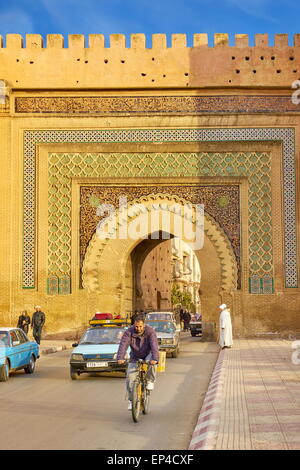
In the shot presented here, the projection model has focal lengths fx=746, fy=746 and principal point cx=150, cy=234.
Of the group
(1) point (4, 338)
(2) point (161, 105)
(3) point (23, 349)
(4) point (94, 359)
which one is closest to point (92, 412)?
(4) point (94, 359)

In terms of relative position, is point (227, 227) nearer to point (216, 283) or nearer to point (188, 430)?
point (216, 283)

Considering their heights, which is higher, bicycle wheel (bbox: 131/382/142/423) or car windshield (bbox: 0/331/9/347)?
car windshield (bbox: 0/331/9/347)

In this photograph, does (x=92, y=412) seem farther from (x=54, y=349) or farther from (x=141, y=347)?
(x=54, y=349)

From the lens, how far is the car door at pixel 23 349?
40.1 ft

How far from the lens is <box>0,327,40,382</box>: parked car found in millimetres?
11367

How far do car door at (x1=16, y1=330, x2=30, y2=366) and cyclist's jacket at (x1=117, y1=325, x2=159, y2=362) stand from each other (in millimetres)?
4670

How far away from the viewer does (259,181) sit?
20.9 m

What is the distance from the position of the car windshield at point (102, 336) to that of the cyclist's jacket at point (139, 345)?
13.7ft

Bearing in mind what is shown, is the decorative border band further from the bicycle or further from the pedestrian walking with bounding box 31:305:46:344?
the bicycle

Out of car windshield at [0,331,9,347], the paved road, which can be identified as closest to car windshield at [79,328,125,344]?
the paved road

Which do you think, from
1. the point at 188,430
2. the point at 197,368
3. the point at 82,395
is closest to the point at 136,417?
the point at 188,430

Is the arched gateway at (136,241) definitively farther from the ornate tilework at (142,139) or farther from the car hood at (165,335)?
the car hood at (165,335)

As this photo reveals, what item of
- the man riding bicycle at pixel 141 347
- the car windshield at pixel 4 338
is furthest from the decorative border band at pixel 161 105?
the man riding bicycle at pixel 141 347

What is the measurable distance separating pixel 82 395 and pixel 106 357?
1901 millimetres
